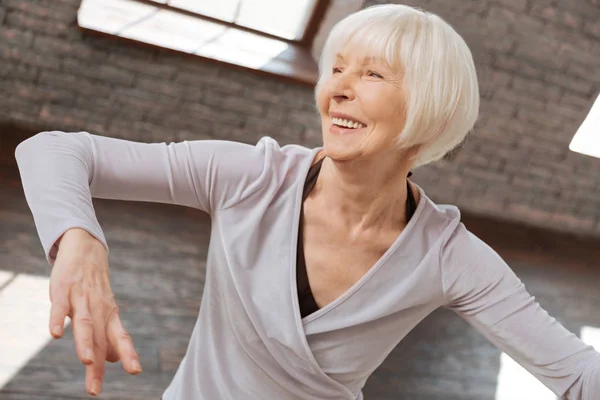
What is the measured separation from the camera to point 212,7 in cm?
448

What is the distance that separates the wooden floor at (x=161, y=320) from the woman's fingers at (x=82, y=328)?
1812 millimetres

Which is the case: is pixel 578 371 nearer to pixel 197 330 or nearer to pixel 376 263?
pixel 376 263

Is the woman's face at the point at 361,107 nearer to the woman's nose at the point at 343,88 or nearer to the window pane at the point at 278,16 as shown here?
the woman's nose at the point at 343,88

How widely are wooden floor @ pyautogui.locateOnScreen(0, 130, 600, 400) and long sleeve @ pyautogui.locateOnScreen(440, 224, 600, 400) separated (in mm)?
1614

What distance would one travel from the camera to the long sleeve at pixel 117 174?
90 cm

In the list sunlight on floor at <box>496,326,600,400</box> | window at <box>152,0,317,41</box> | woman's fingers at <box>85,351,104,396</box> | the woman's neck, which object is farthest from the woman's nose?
window at <box>152,0,317,41</box>

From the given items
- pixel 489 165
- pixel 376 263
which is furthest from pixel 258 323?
pixel 489 165

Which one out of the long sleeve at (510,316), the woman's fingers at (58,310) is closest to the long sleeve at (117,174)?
the woman's fingers at (58,310)

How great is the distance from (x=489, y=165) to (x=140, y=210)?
2.54 m

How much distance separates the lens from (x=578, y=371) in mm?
1214

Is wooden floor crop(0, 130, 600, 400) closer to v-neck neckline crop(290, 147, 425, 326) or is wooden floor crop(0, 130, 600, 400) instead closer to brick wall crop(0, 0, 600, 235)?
brick wall crop(0, 0, 600, 235)

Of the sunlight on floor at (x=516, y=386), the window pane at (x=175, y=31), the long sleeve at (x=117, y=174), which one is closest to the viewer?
the long sleeve at (x=117, y=174)

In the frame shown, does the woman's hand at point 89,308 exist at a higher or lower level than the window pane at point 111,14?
higher

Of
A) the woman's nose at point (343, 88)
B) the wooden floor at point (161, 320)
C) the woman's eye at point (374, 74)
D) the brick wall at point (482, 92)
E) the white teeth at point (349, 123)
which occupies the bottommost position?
the wooden floor at point (161, 320)
